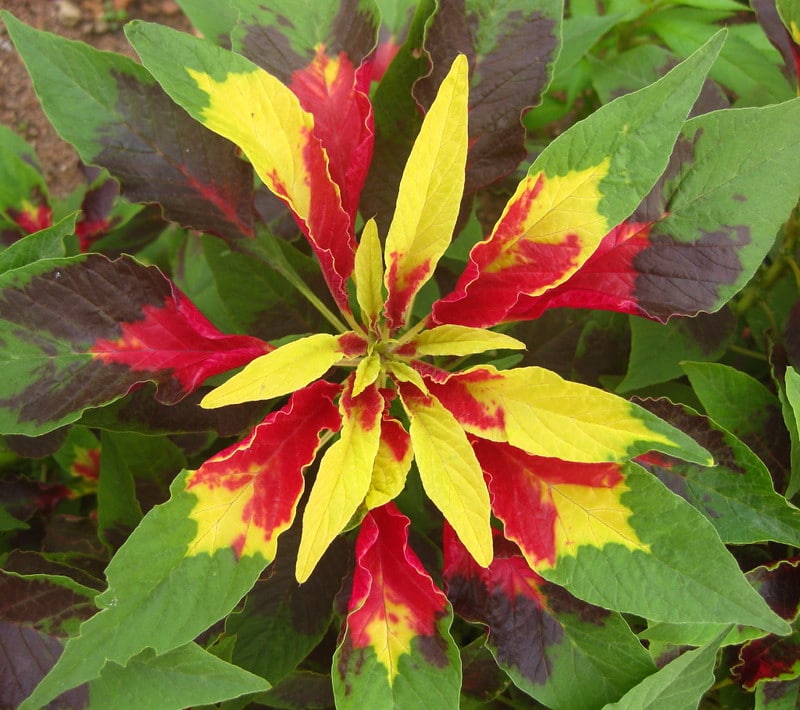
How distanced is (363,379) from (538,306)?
0.19 meters

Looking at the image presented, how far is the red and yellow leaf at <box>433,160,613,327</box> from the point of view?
75 centimetres

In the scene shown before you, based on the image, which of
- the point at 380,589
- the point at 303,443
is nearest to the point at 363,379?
the point at 303,443

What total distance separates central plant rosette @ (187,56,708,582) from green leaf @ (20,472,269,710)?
A: 0.02m

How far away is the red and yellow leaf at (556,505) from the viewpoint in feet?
2.49

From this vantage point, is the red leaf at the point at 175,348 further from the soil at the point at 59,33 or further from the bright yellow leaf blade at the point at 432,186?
the soil at the point at 59,33

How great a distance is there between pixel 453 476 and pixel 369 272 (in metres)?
0.21

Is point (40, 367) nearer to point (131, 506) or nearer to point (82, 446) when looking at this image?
point (131, 506)

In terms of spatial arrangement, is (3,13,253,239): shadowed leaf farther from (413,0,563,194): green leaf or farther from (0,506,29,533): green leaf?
(0,506,29,533): green leaf

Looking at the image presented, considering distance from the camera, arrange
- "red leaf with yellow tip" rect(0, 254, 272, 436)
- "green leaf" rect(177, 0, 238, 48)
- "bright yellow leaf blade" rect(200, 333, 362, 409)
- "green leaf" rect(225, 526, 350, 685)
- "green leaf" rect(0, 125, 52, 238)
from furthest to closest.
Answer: "green leaf" rect(0, 125, 52, 238), "green leaf" rect(177, 0, 238, 48), "green leaf" rect(225, 526, 350, 685), "red leaf with yellow tip" rect(0, 254, 272, 436), "bright yellow leaf blade" rect(200, 333, 362, 409)

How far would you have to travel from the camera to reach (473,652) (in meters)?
1.06

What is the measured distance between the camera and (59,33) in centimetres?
207

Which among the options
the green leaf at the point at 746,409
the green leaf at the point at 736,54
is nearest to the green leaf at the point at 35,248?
the green leaf at the point at 746,409

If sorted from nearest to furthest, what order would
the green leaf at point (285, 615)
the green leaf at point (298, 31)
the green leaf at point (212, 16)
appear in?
1. the green leaf at point (298, 31)
2. the green leaf at point (285, 615)
3. the green leaf at point (212, 16)

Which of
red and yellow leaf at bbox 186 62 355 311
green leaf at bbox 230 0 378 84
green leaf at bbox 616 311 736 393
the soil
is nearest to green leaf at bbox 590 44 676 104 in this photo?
green leaf at bbox 616 311 736 393
